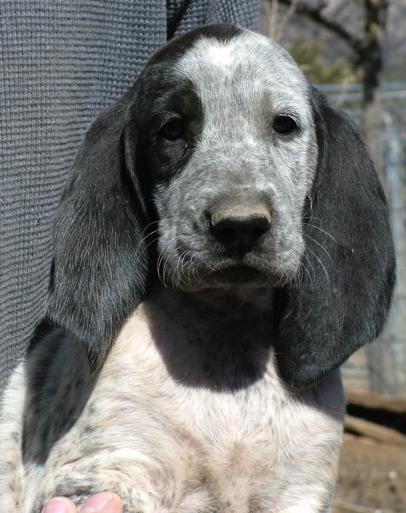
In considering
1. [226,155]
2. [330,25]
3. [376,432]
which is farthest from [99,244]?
[330,25]

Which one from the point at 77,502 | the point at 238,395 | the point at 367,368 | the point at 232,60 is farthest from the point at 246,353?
the point at 367,368

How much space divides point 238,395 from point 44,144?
1167 mm

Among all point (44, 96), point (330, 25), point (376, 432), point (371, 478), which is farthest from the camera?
point (330, 25)

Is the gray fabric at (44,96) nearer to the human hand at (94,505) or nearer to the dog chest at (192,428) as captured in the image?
the dog chest at (192,428)

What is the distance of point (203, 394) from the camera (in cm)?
333

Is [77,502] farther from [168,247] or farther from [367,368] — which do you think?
[367,368]

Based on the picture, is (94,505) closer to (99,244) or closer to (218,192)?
(99,244)

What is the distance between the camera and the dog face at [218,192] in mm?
3295

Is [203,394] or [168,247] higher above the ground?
[168,247]

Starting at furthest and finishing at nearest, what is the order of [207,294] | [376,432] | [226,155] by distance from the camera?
[376,432]
[207,294]
[226,155]

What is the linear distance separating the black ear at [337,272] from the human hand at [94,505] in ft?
2.37

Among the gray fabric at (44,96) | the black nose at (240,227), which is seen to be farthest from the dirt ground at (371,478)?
the black nose at (240,227)

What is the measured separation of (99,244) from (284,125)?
77 cm

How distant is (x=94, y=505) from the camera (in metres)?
2.93
